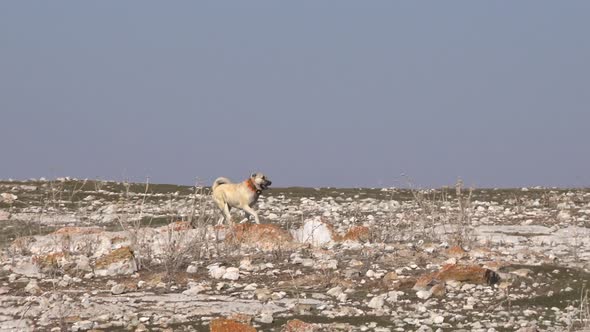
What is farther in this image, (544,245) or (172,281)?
(544,245)

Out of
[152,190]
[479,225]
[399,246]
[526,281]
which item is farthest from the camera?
[152,190]

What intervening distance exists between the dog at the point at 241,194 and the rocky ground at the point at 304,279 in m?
1.41

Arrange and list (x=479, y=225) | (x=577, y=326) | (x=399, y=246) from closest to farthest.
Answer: (x=577, y=326) < (x=399, y=246) < (x=479, y=225)

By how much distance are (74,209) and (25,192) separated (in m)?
4.34

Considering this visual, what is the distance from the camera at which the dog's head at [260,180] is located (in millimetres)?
18156

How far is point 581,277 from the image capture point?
12.2m

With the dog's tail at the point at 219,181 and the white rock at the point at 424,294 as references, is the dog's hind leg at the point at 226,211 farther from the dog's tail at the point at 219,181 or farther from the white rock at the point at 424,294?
the white rock at the point at 424,294

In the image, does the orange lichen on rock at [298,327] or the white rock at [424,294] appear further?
the white rock at [424,294]

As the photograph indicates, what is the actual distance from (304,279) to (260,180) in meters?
6.01

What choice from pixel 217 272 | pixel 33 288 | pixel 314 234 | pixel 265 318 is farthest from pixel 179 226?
pixel 265 318

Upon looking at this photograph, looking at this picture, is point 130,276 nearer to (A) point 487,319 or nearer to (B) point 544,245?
(A) point 487,319

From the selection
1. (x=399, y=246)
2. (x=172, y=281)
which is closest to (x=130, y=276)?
(x=172, y=281)

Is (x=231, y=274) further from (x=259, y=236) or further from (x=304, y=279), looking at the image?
(x=259, y=236)

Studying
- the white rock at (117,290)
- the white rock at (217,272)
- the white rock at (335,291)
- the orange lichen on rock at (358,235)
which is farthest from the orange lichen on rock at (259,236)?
the white rock at (117,290)
